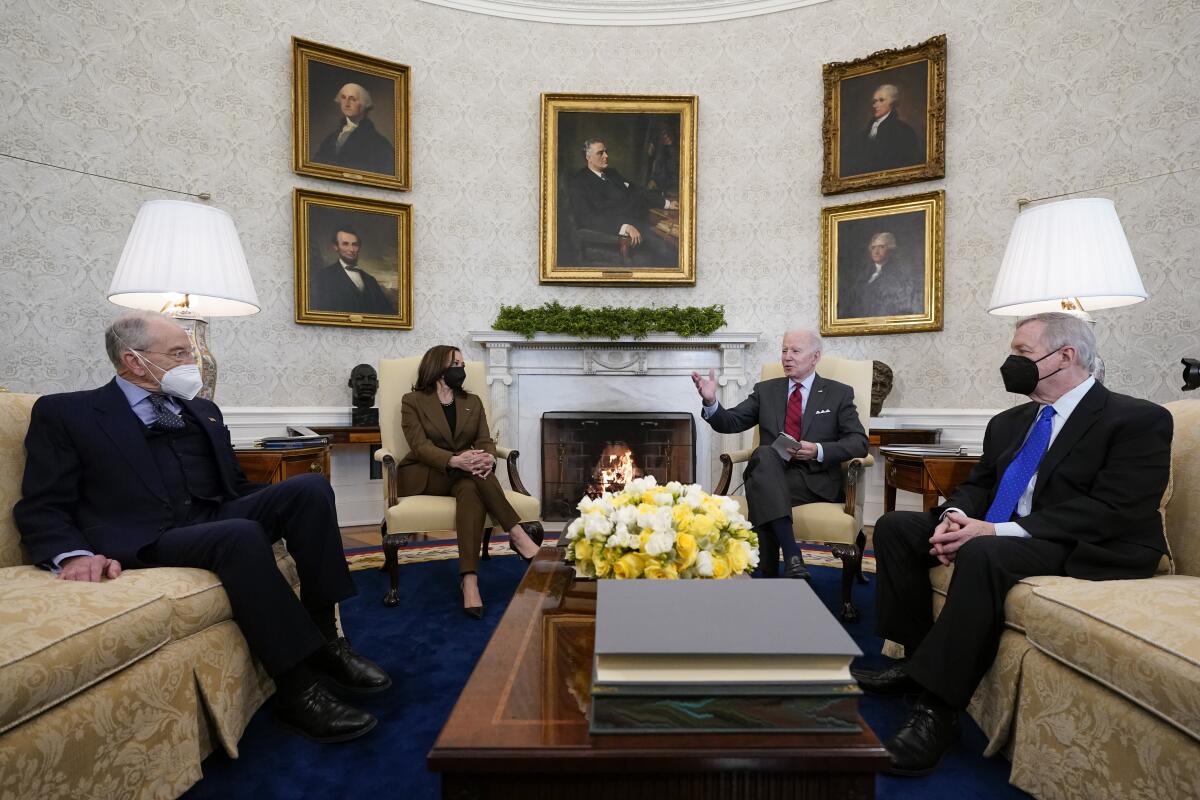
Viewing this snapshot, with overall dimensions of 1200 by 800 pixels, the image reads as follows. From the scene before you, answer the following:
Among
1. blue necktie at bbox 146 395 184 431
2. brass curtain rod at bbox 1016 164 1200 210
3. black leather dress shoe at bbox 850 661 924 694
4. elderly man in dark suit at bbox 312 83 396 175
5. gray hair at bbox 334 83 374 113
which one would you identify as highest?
gray hair at bbox 334 83 374 113

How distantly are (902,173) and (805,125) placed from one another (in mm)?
918

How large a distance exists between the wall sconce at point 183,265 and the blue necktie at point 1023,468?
3306mm

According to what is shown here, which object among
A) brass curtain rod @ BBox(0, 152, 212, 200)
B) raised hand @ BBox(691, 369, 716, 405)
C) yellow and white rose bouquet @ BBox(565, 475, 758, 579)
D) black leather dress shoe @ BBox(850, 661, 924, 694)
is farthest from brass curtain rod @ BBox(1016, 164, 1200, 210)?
brass curtain rod @ BBox(0, 152, 212, 200)

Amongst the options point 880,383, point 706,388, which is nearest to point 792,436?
point 706,388

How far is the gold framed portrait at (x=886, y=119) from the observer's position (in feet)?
15.8

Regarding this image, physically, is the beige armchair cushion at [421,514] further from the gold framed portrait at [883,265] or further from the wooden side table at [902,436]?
the gold framed portrait at [883,265]

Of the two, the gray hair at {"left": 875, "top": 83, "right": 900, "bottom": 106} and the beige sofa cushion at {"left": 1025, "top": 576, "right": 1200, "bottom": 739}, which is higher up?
the gray hair at {"left": 875, "top": 83, "right": 900, "bottom": 106}

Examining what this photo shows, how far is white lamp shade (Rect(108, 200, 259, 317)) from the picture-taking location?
284cm

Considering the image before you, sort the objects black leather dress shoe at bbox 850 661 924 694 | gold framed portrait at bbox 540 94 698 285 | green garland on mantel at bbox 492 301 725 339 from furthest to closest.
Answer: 1. gold framed portrait at bbox 540 94 698 285
2. green garland on mantel at bbox 492 301 725 339
3. black leather dress shoe at bbox 850 661 924 694

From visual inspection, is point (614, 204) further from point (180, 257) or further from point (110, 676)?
point (110, 676)

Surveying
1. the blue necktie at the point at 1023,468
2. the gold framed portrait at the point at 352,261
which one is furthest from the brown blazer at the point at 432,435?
the blue necktie at the point at 1023,468

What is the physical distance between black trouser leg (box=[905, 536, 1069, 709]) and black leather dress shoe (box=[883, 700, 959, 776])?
0.19 feet

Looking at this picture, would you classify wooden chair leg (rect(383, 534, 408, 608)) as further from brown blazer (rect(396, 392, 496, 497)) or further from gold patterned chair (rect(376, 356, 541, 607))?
brown blazer (rect(396, 392, 496, 497))

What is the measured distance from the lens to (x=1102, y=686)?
1.52m
